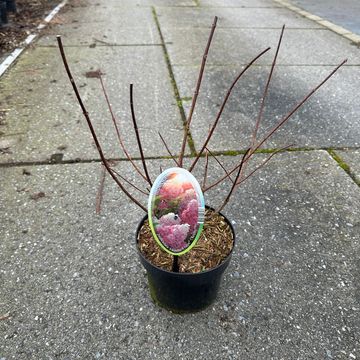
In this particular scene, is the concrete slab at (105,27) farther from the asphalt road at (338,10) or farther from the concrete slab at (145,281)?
the asphalt road at (338,10)

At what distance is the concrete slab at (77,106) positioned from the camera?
10.3 ft

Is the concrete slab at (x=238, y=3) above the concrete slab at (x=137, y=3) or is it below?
above

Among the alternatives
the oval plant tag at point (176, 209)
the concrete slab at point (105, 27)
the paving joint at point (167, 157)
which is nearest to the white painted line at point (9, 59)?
the concrete slab at point (105, 27)

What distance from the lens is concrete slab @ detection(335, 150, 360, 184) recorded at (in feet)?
9.51

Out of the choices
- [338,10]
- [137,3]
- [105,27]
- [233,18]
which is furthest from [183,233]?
[338,10]

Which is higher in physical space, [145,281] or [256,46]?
[145,281]

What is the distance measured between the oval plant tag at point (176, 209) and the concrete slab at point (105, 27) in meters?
4.72

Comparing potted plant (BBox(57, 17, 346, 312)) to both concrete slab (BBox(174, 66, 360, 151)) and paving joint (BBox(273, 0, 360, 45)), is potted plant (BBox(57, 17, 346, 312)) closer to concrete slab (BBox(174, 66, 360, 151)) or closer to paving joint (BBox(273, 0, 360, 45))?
concrete slab (BBox(174, 66, 360, 151))

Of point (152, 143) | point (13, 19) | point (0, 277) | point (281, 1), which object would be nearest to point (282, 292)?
point (0, 277)

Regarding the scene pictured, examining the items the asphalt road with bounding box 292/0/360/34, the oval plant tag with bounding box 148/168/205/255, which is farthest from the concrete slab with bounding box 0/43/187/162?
the asphalt road with bounding box 292/0/360/34

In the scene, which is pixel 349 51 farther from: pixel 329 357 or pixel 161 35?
pixel 329 357

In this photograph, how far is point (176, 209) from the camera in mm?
1416

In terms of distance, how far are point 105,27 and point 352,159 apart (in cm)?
497

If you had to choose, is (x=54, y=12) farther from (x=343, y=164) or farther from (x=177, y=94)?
(x=343, y=164)
